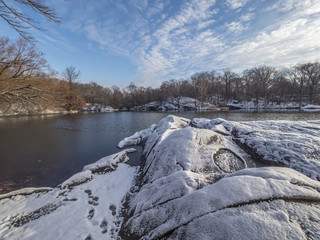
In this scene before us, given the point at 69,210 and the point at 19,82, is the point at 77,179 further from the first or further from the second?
the point at 19,82

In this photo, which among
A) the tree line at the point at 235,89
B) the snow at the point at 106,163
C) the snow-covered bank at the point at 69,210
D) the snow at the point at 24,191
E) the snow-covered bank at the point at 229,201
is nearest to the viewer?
the snow-covered bank at the point at 229,201

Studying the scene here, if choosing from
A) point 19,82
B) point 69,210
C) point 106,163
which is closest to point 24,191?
point 69,210

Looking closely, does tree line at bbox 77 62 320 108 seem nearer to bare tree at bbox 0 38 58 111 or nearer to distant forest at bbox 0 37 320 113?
distant forest at bbox 0 37 320 113

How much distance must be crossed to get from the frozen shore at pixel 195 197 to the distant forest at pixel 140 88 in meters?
8.51

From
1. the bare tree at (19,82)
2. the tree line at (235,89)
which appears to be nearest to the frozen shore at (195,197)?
the bare tree at (19,82)

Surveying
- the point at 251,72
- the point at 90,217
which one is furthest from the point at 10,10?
the point at 251,72

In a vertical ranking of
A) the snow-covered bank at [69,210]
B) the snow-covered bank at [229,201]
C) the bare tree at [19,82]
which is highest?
the bare tree at [19,82]

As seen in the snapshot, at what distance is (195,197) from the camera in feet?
7.85

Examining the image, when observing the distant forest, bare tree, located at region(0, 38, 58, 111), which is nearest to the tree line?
the distant forest

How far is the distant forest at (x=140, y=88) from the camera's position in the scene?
30.7 ft

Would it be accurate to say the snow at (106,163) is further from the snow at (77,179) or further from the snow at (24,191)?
the snow at (24,191)

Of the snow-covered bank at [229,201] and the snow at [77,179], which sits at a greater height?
the snow-covered bank at [229,201]

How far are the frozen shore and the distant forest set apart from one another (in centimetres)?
851

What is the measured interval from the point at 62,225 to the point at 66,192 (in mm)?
1434
